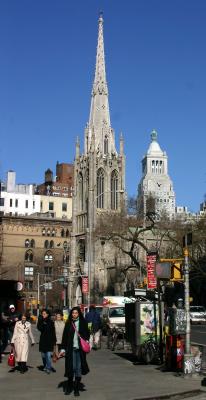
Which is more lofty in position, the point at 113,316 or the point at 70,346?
the point at 113,316

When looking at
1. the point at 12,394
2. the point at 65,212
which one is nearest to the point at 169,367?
the point at 12,394

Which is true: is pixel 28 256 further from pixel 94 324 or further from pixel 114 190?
pixel 94 324

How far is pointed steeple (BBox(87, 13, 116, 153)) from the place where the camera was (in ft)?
341

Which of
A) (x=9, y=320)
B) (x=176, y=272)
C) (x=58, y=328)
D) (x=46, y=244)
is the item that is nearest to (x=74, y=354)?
(x=176, y=272)

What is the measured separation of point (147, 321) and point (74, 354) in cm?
658

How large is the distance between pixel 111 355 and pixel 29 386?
364 inches

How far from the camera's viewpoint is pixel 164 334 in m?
17.7

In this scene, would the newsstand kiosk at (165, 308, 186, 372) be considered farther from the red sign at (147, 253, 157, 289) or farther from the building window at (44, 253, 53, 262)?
the building window at (44, 253, 53, 262)

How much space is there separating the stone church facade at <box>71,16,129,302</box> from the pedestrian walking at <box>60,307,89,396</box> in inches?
3228

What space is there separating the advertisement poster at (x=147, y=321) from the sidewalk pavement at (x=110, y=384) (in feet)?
3.28

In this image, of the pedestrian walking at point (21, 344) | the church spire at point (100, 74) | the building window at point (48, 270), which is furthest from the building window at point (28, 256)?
the pedestrian walking at point (21, 344)

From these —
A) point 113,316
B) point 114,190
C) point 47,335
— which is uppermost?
point 114,190

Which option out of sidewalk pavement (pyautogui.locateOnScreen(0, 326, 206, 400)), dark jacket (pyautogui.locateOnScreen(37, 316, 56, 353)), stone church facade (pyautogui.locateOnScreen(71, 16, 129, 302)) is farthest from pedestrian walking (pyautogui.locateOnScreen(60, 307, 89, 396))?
stone church facade (pyautogui.locateOnScreen(71, 16, 129, 302))

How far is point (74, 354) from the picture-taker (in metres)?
12.4
